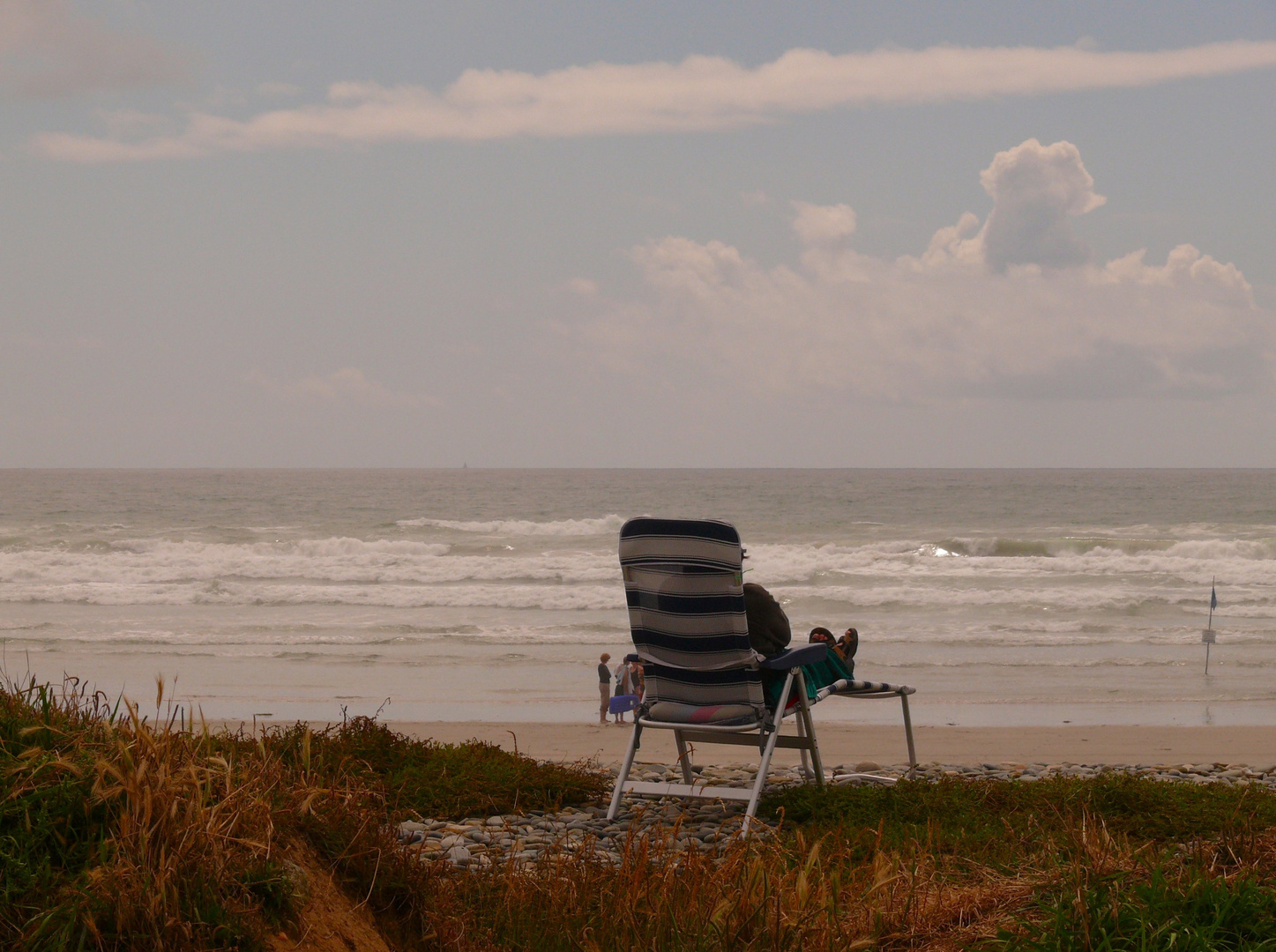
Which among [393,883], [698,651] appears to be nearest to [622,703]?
[698,651]

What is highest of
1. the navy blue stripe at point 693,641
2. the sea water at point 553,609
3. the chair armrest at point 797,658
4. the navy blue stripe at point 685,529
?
the navy blue stripe at point 685,529

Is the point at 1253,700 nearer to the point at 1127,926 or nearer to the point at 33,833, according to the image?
the point at 1127,926

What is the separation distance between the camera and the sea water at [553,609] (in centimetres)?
1402

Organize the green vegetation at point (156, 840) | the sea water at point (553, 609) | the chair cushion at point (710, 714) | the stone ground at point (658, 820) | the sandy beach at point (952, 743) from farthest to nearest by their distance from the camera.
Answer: the sea water at point (553, 609) → the sandy beach at point (952, 743) → the chair cushion at point (710, 714) → the stone ground at point (658, 820) → the green vegetation at point (156, 840)

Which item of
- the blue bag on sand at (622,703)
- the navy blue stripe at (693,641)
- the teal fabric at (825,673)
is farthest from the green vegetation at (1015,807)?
the blue bag on sand at (622,703)

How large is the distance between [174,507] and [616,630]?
155 feet

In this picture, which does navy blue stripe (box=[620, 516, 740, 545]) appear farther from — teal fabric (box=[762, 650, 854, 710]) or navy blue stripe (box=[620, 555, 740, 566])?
teal fabric (box=[762, 650, 854, 710])

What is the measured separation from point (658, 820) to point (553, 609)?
17963 millimetres

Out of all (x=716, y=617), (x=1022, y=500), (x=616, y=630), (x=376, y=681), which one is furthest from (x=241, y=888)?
(x=1022, y=500)

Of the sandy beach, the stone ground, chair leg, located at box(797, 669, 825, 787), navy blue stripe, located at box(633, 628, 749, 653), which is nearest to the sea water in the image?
the sandy beach

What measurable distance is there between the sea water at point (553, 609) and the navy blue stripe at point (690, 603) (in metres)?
1.81

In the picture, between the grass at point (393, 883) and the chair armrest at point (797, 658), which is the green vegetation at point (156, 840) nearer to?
the grass at point (393, 883)

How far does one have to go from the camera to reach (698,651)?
6.27 metres

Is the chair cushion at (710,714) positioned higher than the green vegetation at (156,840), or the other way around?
the green vegetation at (156,840)
